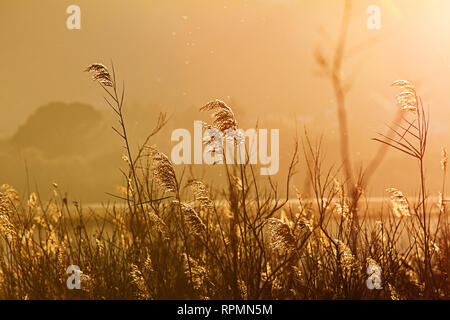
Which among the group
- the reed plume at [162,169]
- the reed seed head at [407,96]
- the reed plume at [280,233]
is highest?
the reed seed head at [407,96]

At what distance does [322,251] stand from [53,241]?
7.71 ft

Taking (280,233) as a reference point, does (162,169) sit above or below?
above

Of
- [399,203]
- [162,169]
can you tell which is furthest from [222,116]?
[399,203]

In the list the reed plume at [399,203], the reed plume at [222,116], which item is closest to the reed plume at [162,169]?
the reed plume at [222,116]

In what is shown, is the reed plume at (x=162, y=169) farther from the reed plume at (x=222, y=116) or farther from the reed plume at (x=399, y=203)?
the reed plume at (x=399, y=203)

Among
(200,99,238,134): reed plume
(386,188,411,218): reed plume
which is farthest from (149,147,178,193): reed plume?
(386,188,411,218): reed plume

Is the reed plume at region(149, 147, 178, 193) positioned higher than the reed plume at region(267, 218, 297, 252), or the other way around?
the reed plume at region(149, 147, 178, 193)

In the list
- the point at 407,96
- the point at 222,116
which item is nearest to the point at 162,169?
the point at 222,116

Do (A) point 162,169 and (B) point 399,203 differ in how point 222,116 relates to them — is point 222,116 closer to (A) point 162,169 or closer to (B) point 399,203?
(A) point 162,169

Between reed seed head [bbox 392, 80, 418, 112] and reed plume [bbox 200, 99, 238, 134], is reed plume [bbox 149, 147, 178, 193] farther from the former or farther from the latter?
reed seed head [bbox 392, 80, 418, 112]

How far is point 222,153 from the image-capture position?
11.3 feet
